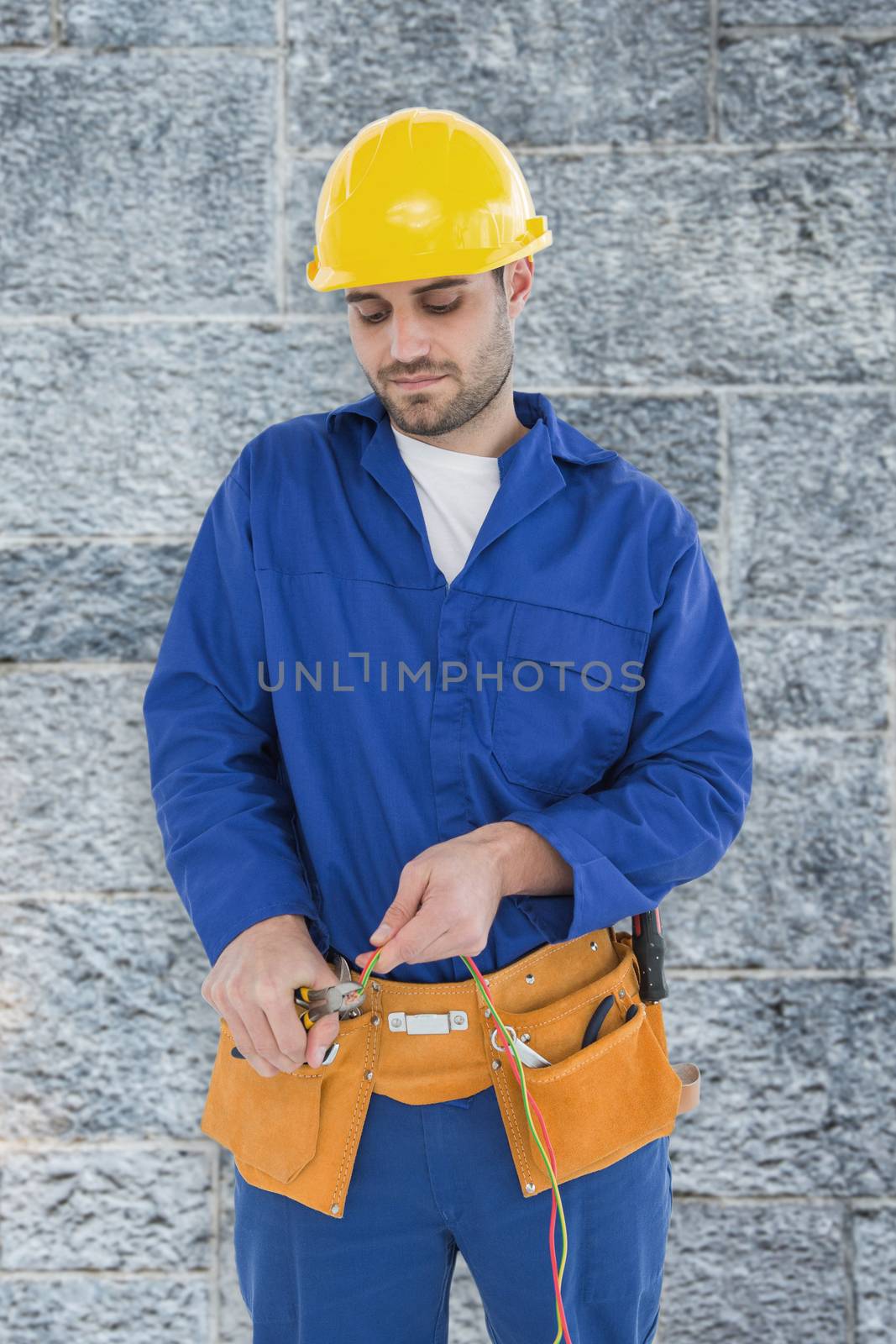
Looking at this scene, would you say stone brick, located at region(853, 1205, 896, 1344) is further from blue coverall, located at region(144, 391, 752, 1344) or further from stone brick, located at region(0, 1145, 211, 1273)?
stone brick, located at region(0, 1145, 211, 1273)

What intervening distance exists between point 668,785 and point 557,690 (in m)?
0.19

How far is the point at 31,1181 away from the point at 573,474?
167 cm

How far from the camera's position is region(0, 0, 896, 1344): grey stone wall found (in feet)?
7.03

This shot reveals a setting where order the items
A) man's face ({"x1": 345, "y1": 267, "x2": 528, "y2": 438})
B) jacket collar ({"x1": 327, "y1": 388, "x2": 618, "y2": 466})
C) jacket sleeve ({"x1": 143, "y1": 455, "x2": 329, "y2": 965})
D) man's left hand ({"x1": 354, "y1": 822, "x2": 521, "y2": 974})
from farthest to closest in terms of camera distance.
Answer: jacket collar ({"x1": 327, "y1": 388, "x2": 618, "y2": 466}) → man's face ({"x1": 345, "y1": 267, "x2": 528, "y2": 438}) → jacket sleeve ({"x1": 143, "y1": 455, "x2": 329, "y2": 965}) → man's left hand ({"x1": 354, "y1": 822, "x2": 521, "y2": 974})

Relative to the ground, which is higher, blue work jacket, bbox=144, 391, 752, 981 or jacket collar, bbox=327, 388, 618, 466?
jacket collar, bbox=327, 388, 618, 466

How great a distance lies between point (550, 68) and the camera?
213cm

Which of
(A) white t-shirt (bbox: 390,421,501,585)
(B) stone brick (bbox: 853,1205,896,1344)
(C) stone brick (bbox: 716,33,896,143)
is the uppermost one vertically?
(C) stone brick (bbox: 716,33,896,143)

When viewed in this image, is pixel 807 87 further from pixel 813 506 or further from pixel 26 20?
pixel 26 20

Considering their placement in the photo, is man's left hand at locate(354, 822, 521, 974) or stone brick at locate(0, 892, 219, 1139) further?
stone brick at locate(0, 892, 219, 1139)

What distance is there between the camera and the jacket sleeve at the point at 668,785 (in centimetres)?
141

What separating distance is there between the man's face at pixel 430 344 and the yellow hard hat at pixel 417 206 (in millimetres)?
35

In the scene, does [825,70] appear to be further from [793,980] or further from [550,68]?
Result: [793,980]

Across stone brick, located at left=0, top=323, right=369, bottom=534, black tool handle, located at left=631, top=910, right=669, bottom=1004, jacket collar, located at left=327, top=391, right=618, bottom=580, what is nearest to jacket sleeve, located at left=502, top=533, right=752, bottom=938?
black tool handle, located at left=631, top=910, right=669, bottom=1004

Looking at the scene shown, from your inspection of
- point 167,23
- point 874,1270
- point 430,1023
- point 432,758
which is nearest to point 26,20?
point 167,23
